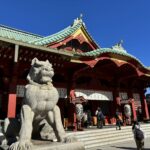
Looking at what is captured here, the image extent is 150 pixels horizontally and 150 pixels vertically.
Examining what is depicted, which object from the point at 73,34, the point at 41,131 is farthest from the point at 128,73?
the point at 41,131

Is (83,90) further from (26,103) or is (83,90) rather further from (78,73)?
(26,103)

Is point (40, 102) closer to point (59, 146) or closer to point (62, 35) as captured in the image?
point (59, 146)

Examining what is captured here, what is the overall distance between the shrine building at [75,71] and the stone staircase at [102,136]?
1.98 metres

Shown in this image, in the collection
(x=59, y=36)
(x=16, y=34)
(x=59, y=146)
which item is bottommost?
(x=59, y=146)

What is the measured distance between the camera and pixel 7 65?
39.8 ft

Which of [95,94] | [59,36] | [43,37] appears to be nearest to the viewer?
[59,36]

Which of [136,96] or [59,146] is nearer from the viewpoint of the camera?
[59,146]

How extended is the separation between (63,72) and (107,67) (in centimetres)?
358

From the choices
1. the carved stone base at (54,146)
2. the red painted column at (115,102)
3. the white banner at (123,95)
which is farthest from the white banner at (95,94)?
the carved stone base at (54,146)

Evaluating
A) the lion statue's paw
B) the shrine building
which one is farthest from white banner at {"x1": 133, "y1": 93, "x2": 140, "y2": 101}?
the lion statue's paw

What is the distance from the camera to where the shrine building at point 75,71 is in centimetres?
1164

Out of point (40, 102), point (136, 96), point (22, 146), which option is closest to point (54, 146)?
point (22, 146)

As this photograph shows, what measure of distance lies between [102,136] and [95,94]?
17.1 feet

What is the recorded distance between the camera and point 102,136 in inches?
458
